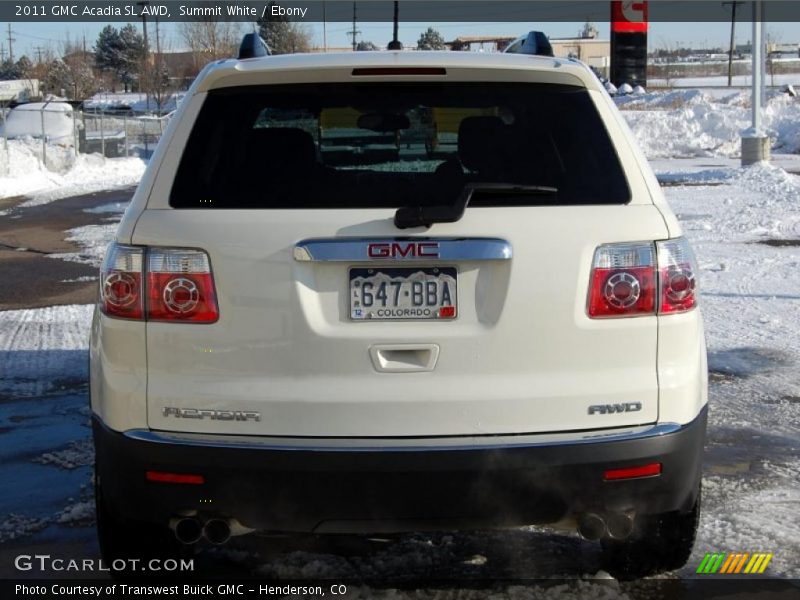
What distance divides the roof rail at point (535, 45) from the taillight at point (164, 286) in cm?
159

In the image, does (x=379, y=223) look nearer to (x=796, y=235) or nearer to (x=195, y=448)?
(x=195, y=448)

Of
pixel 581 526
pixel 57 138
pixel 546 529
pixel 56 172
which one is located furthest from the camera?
pixel 57 138

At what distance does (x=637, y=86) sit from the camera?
55.7m

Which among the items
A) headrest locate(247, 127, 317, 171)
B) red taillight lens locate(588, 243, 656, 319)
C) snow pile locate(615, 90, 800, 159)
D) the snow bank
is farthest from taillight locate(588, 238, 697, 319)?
the snow bank

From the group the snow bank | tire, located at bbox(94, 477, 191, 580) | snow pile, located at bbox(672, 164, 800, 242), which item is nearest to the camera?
tire, located at bbox(94, 477, 191, 580)

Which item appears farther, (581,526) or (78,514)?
(78,514)

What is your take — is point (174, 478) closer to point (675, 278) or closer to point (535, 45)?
point (675, 278)

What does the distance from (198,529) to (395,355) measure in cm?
85

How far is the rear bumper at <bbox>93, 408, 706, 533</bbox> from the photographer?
3.27 metres

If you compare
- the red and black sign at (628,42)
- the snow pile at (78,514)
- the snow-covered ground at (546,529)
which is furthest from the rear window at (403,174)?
the red and black sign at (628,42)

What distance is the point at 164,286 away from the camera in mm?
3379

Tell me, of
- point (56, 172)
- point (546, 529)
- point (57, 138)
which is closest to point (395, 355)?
point (546, 529)

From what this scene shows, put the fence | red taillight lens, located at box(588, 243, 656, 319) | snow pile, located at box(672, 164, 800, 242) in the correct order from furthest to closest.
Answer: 1. the fence
2. snow pile, located at box(672, 164, 800, 242)
3. red taillight lens, located at box(588, 243, 656, 319)
